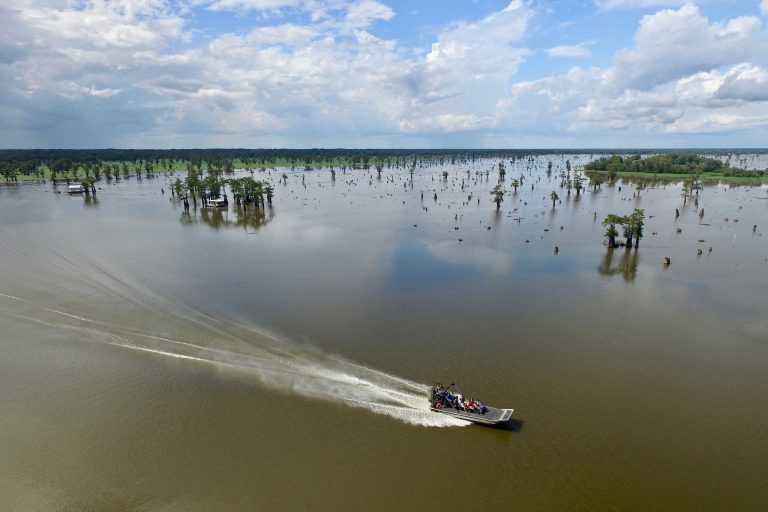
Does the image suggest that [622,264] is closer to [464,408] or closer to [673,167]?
[464,408]

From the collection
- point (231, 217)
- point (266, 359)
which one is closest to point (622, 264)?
point (266, 359)

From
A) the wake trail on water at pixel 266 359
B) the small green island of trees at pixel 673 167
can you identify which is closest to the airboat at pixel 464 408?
Result: the wake trail on water at pixel 266 359

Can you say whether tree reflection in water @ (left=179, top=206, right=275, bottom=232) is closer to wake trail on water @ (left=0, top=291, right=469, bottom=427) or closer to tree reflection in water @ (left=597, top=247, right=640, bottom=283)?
wake trail on water @ (left=0, top=291, right=469, bottom=427)

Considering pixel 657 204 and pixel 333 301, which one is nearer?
pixel 333 301

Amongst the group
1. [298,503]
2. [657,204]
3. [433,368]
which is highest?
[657,204]

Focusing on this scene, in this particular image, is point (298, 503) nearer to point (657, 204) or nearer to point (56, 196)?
point (657, 204)

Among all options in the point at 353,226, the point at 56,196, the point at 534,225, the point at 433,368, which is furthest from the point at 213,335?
the point at 56,196
